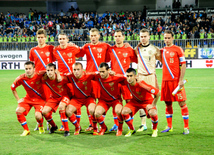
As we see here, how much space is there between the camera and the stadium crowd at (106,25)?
2562cm

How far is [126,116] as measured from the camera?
598 cm

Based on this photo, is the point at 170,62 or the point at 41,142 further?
the point at 170,62

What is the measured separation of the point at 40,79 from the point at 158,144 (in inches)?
110

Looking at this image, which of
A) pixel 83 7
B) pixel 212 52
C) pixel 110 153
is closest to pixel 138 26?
pixel 212 52

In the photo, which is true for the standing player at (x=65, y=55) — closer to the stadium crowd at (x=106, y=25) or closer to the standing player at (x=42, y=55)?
the standing player at (x=42, y=55)

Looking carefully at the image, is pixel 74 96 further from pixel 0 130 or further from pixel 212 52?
pixel 212 52

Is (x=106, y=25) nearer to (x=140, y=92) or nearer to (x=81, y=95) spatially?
(x=81, y=95)

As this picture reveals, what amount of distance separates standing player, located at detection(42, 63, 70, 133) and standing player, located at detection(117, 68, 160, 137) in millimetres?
1305

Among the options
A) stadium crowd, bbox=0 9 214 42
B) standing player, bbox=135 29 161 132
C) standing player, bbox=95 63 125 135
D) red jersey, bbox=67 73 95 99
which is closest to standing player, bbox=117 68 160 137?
standing player, bbox=95 63 125 135

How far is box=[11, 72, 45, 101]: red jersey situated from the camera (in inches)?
252

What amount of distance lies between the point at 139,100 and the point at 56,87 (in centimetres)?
175

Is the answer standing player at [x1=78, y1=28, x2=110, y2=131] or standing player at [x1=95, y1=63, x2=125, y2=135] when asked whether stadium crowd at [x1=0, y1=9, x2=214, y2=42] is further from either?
standing player at [x1=95, y1=63, x2=125, y2=135]

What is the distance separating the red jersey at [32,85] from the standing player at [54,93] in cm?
13

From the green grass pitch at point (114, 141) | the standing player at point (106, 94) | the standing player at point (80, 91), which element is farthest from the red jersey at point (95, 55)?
the green grass pitch at point (114, 141)
